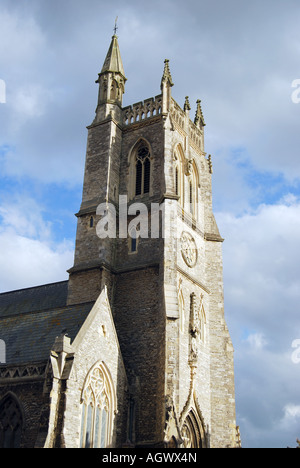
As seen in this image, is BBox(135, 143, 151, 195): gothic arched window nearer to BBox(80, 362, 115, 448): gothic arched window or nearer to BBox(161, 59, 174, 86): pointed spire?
BBox(161, 59, 174, 86): pointed spire

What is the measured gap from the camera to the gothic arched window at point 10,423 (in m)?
22.0

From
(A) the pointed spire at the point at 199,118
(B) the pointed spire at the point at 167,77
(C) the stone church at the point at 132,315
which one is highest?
(A) the pointed spire at the point at 199,118

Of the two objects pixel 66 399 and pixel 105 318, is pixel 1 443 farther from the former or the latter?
pixel 105 318

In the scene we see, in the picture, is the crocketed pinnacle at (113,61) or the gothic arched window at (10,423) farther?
the crocketed pinnacle at (113,61)

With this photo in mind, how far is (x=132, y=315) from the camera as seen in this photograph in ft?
90.7

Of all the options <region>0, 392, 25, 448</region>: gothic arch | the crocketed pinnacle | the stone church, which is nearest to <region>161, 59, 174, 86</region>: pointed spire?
the stone church

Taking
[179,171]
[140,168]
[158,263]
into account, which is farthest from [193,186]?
[158,263]

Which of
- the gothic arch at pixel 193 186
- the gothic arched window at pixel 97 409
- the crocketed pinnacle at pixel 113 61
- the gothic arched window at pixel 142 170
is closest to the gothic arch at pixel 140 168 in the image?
the gothic arched window at pixel 142 170

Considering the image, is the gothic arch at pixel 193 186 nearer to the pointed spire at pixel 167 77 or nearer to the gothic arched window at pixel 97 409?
the pointed spire at pixel 167 77

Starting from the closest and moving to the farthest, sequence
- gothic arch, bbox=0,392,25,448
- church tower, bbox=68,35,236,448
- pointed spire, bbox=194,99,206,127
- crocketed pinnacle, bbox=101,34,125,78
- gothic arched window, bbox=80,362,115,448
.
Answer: gothic arch, bbox=0,392,25,448 < gothic arched window, bbox=80,362,115,448 < church tower, bbox=68,35,236,448 < crocketed pinnacle, bbox=101,34,125,78 < pointed spire, bbox=194,99,206,127

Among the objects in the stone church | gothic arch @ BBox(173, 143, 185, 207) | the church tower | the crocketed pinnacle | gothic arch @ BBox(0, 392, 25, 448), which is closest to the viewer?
gothic arch @ BBox(0, 392, 25, 448)

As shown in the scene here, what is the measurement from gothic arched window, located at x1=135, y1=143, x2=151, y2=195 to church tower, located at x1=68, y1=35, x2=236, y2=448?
2.6 inches

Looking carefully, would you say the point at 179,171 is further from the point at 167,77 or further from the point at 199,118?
the point at 199,118

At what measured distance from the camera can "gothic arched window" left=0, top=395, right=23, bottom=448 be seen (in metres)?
22.0
